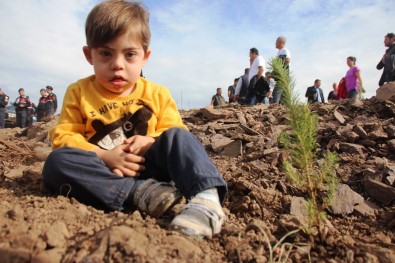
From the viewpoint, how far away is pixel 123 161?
2047mm

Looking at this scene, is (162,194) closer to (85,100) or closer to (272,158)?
(85,100)

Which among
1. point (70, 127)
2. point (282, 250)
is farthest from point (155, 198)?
point (70, 127)

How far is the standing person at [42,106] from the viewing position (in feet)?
41.5

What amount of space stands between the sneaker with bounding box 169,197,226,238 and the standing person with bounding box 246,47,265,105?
6716 millimetres

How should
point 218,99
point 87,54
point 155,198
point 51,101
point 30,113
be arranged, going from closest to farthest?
point 155,198, point 87,54, point 218,99, point 51,101, point 30,113

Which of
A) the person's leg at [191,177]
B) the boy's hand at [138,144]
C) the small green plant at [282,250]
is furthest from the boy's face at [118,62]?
the small green plant at [282,250]

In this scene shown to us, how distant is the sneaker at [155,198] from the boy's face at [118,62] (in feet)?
2.48

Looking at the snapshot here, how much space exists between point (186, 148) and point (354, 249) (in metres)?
0.98

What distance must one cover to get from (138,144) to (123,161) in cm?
15

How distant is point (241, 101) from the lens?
29.9ft

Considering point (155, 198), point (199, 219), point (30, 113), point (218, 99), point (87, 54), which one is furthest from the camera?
point (30, 113)

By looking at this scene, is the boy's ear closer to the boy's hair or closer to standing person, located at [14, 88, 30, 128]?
the boy's hair

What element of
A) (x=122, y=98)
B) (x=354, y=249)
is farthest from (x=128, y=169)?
(x=354, y=249)

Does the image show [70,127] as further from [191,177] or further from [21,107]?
[21,107]
